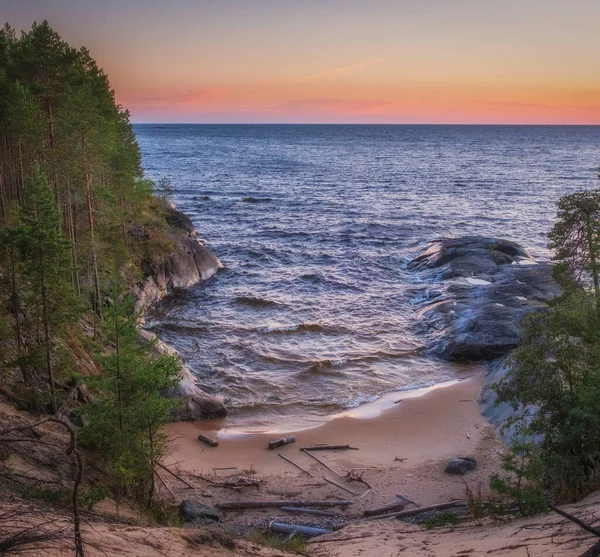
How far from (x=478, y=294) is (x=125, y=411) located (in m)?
27.6

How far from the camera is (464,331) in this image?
103 ft

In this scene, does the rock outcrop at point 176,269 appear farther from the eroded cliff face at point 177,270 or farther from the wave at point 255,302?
the wave at point 255,302

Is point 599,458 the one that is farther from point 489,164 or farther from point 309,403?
point 489,164

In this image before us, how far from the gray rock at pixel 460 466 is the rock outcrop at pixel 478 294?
10.7 m

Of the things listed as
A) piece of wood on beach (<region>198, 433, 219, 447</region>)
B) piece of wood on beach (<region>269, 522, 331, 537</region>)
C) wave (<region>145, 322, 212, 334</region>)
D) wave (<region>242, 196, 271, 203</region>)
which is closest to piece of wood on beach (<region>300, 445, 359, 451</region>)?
piece of wood on beach (<region>198, 433, 219, 447</region>)

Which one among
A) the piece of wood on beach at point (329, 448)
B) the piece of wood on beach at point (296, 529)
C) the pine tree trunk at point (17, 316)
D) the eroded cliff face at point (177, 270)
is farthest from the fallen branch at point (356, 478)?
the pine tree trunk at point (17, 316)

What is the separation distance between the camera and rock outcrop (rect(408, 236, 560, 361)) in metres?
30.1

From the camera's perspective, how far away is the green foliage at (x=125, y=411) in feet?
47.3

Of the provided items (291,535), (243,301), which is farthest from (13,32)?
(291,535)

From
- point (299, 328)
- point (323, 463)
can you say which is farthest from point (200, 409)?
point (299, 328)

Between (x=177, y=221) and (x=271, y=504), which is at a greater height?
(x=177, y=221)

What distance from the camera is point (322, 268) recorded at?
47.8 metres

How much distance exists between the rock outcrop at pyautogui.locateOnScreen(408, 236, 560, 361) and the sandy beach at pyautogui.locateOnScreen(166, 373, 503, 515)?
5379 mm

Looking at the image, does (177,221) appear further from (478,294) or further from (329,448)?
(329,448)
